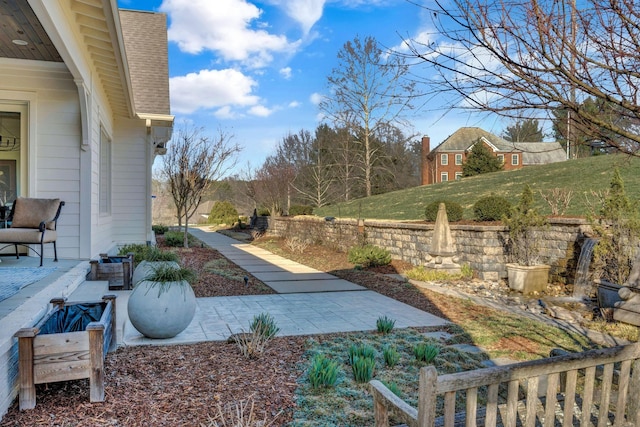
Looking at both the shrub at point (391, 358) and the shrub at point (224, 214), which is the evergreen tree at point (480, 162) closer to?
the shrub at point (224, 214)

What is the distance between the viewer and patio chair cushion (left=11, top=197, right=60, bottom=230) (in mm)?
5551

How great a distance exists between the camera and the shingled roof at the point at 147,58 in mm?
10406

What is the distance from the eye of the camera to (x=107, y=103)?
8727 millimetres

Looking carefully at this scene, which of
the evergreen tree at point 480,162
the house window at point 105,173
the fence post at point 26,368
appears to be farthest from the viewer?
the evergreen tree at point 480,162

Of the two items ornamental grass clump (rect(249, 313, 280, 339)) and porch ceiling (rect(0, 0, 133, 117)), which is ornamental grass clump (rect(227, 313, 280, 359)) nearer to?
ornamental grass clump (rect(249, 313, 280, 339))

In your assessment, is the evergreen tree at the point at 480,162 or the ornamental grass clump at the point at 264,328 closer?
the ornamental grass clump at the point at 264,328

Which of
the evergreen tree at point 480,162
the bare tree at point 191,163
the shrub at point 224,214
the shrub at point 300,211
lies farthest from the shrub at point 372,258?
the evergreen tree at point 480,162

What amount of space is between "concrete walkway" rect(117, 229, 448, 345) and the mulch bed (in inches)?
17.2

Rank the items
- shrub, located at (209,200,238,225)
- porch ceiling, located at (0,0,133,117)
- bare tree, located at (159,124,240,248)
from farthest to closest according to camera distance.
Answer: shrub, located at (209,200,238,225), bare tree, located at (159,124,240,248), porch ceiling, located at (0,0,133,117)

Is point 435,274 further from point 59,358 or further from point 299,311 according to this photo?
point 59,358

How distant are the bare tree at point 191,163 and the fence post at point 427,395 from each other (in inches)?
462

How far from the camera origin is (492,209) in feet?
32.4

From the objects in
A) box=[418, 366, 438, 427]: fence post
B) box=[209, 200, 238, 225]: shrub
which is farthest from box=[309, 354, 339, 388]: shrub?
box=[209, 200, 238, 225]: shrub

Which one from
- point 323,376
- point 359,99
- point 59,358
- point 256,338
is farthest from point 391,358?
point 359,99
